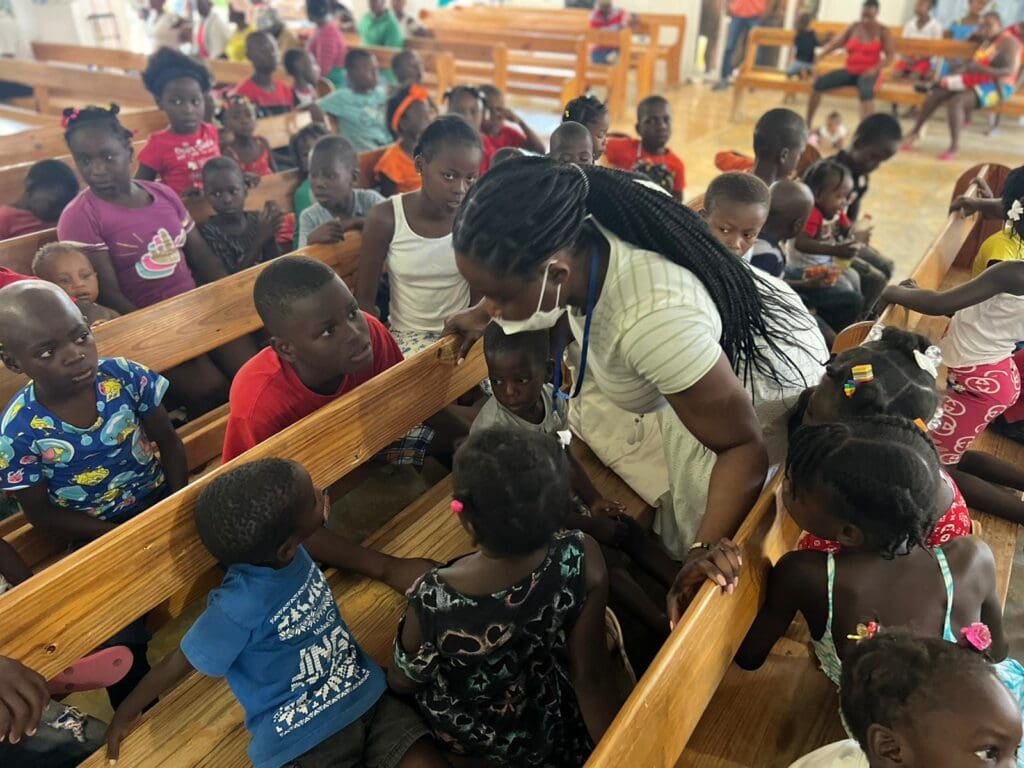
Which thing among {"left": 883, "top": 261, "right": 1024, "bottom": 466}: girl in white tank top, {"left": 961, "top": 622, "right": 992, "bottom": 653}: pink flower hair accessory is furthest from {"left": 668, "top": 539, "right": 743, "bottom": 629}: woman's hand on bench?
{"left": 883, "top": 261, "right": 1024, "bottom": 466}: girl in white tank top

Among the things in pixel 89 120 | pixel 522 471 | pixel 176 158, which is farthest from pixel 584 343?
pixel 176 158

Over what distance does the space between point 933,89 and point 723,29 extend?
4.62m

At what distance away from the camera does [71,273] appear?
2.58m

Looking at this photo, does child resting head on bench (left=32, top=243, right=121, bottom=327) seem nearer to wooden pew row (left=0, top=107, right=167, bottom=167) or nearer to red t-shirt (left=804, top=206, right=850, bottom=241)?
wooden pew row (left=0, top=107, right=167, bottom=167)

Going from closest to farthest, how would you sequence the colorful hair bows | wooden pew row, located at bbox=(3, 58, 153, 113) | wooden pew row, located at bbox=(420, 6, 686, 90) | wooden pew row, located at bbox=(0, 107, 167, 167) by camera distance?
1. the colorful hair bows
2. wooden pew row, located at bbox=(0, 107, 167, 167)
3. wooden pew row, located at bbox=(3, 58, 153, 113)
4. wooden pew row, located at bbox=(420, 6, 686, 90)

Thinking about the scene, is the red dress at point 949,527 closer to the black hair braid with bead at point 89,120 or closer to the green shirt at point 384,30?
the black hair braid with bead at point 89,120

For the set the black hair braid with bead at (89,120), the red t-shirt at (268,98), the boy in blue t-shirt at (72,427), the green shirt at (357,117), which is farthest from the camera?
the red t-shirt at (268,98)

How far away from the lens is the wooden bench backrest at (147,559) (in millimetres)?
1208

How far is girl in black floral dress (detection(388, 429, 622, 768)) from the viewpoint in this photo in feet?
4.05

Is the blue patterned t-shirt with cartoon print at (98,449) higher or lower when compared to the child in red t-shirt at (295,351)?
lower

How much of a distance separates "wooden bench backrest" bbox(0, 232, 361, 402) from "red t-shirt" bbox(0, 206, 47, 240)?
1.53 m

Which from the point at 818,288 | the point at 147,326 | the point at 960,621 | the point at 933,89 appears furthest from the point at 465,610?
the point at 933,89

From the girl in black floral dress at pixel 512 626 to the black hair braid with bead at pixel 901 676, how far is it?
0.47 meters

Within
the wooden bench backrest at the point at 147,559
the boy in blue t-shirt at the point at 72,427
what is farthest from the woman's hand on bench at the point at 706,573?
the boy in blue t-shirt at the point at 72,427
